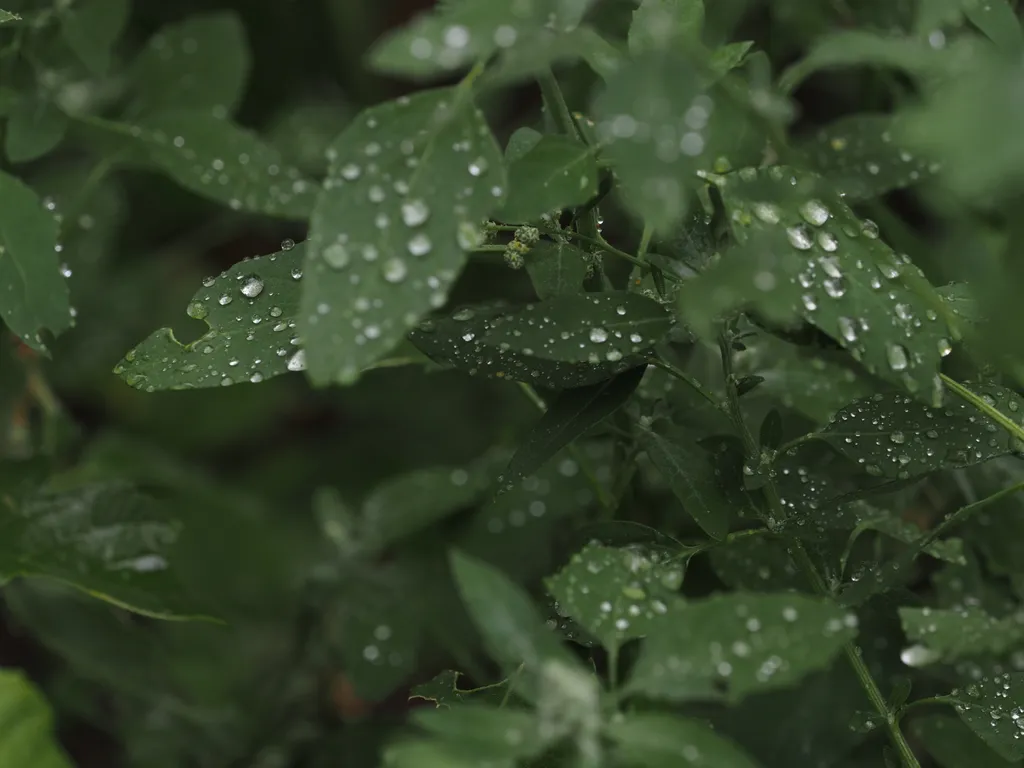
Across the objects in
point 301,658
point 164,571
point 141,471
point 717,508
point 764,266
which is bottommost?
point 301,658

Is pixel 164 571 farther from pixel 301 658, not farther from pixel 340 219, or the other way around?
pixel 340 219

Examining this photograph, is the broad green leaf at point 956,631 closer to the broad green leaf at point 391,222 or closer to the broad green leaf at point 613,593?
the broad green leaf at point 613,593

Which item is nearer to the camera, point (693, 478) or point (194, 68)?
point (693, 478)

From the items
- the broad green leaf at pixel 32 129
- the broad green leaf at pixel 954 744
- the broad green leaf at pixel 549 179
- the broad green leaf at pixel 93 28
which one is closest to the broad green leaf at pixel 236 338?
the broad green leaf at pixel 549 179

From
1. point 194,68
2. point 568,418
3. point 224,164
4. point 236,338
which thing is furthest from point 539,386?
point 194,68

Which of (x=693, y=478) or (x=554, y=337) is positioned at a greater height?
(x=554, y=337)

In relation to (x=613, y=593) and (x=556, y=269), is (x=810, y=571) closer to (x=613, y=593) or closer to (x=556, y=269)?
(x=613, y=593)

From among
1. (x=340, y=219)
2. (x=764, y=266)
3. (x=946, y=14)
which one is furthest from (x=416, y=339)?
(x=946, y=14)
